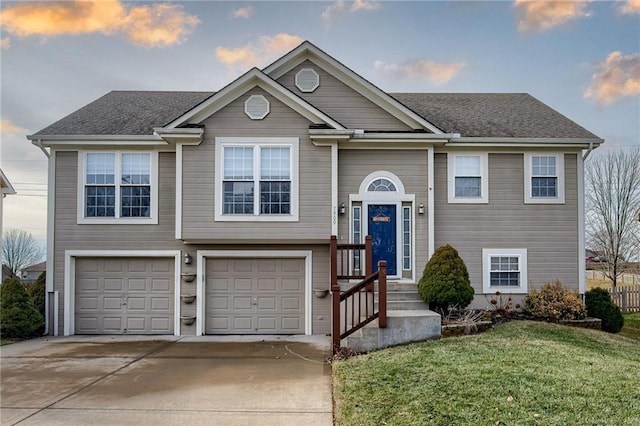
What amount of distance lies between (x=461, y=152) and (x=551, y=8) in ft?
18.2

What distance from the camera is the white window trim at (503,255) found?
471 inches

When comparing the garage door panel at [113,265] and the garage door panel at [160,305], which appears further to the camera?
the garage door panel at [113,265]

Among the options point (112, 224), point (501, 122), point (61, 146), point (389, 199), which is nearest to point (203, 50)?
point (61, 146)

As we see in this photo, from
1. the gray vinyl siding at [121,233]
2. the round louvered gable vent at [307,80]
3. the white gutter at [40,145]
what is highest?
the round louvered gable vent at [307,80]

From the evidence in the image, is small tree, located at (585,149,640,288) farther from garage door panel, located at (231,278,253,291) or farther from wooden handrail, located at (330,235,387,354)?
garage door panel, located at (231,278,253,291)

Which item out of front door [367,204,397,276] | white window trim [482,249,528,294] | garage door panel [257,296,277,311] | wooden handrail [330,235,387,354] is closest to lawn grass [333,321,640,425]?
wooden handrail [330,235,387,354]

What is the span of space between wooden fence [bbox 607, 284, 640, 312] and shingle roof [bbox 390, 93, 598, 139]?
799cm

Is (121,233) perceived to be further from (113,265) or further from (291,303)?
(291,303)

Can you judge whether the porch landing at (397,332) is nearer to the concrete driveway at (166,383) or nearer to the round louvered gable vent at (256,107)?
the concrete driveway at (166,383)

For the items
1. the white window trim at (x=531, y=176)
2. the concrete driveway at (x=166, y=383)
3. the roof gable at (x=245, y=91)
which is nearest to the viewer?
the concrete driveway at (x=166, y=383)

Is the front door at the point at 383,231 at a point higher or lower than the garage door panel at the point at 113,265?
higher

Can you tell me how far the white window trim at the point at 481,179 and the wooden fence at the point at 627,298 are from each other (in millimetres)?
8857

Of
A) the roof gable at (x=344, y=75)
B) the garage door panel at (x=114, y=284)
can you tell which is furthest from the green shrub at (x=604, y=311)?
the garage door panel at (x=114, y=284)

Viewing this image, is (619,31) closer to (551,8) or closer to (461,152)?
(551,8)
